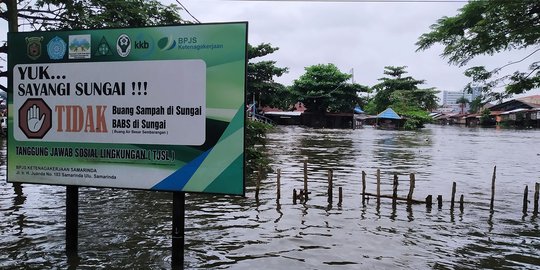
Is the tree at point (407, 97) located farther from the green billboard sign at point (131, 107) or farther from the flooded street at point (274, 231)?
the green billboard sign at point (131, 107)

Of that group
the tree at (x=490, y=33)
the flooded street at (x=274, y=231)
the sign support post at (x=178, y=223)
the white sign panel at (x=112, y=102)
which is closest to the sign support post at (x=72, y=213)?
the flooded street at (x=274, y=231)

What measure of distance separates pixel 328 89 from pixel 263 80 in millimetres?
14028

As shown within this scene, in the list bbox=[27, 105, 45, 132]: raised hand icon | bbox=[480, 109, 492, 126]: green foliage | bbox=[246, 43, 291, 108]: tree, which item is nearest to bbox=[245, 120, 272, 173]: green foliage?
bbox=[27, 105, 45, 132]: raised hand icon

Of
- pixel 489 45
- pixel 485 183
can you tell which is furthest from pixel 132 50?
pixel 485 183

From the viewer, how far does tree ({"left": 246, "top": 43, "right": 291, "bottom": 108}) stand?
48366mm

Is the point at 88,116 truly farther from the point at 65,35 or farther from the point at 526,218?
the point at 526,218

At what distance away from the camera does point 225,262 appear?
714cm

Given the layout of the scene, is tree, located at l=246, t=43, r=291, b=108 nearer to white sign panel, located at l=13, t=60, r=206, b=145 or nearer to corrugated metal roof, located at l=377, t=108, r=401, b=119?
corrugated metal roof, located at l=377, t=108, r=401, b=119

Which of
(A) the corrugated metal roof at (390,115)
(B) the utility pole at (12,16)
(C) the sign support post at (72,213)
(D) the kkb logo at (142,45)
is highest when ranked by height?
(B) the utility pole at (12,16)

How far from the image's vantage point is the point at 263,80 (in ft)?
172

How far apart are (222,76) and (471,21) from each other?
808 cm

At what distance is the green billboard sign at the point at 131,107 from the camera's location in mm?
4871

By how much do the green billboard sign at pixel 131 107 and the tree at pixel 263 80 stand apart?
4251 cm

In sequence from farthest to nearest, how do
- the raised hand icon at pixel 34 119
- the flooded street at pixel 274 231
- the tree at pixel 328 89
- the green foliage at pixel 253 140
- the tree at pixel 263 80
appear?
1. the tree at pixel 328 89
2. the tree at pixel 263 80
3. the green foliage at pixel 253 140
4. the flooded street at pixel 274 231
5. the raised hand icon at pixel 34 119
